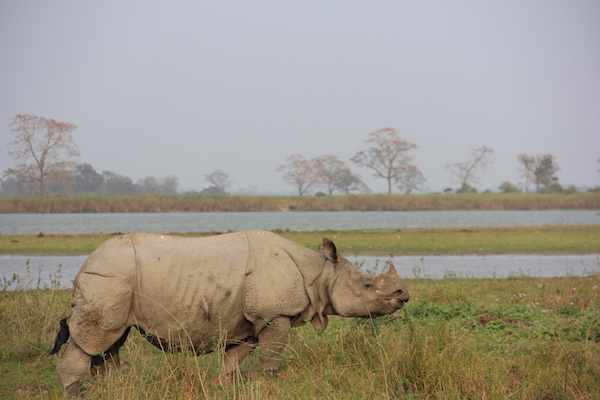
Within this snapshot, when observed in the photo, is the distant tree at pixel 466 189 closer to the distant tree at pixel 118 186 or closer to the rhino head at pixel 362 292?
the distant tree at pixel 118 186

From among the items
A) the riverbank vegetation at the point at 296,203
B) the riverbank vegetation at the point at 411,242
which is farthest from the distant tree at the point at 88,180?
the riverbank vegetation at the point at 411,242

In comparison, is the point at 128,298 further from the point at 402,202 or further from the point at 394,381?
the point at 402,202

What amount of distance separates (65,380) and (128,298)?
Answer: 0.93m

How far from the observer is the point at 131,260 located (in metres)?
5.37

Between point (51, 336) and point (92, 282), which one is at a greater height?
point (92, 282)

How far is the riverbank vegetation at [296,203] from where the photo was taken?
59.8 m

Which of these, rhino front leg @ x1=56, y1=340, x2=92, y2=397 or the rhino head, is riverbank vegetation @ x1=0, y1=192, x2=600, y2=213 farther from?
the rhino head

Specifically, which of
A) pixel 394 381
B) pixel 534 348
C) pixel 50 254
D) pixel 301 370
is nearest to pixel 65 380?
pixel 301 370

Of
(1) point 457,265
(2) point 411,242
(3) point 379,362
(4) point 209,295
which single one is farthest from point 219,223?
(3) point 379,362

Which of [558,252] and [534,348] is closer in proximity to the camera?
[534,348]

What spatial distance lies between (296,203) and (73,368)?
6705cm

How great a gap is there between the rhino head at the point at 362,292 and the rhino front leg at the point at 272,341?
0.58 m

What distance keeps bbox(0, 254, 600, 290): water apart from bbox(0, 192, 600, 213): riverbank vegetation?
42.2 meters

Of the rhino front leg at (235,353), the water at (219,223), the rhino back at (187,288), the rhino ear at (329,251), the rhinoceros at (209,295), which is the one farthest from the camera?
the water at (219,223)
